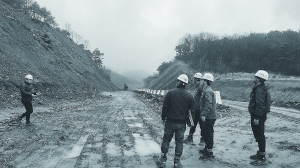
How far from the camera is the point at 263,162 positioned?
4.86m

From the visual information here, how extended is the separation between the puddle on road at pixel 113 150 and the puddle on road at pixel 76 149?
2.47 feet

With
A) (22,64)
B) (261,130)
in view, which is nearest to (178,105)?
(261,130)

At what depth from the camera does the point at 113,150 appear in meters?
5.41

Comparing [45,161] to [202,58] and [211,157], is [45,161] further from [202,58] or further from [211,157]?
[202,58]

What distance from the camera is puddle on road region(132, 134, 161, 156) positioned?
544 cm

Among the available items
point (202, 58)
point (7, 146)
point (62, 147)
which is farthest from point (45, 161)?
point (202, 58)

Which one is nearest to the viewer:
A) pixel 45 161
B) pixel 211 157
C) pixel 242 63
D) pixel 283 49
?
pixel 45 161

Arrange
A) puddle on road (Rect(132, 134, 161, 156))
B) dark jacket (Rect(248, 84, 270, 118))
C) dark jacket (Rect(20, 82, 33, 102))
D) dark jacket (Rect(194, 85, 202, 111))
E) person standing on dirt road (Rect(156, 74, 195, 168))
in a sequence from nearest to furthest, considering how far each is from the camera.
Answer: person standing on dirt road (Rect(156, 74, 195, 168)), dark jacket (Rect(248, 84, 270, 118)), puddle on road (Rect(132, 134, 161, 156)), dark jacket (Rect(194, 85, 202, 111)), dark jacket (Rect(20, 82, 33, 102))

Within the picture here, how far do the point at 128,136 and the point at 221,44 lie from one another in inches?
2735

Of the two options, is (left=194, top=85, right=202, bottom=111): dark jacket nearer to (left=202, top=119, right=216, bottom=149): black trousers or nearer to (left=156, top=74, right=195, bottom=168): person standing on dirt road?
(left=202, top=119, right=216, bottom=149): black trousers

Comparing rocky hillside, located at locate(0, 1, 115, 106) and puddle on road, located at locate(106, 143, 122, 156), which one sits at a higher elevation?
rocky hillside, located at locate(0, 1, 115, 106)

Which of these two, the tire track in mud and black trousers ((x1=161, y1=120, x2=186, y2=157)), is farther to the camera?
black trousers ((x1=161, y1=120, x2=186, y2=157))

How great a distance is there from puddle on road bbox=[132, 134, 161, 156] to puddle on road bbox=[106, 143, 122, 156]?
52 centimetres

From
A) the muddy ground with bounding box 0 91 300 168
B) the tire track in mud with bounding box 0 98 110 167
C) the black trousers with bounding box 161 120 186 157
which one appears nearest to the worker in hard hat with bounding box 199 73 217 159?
the muddy ground with bounding box 0 91 300 168
